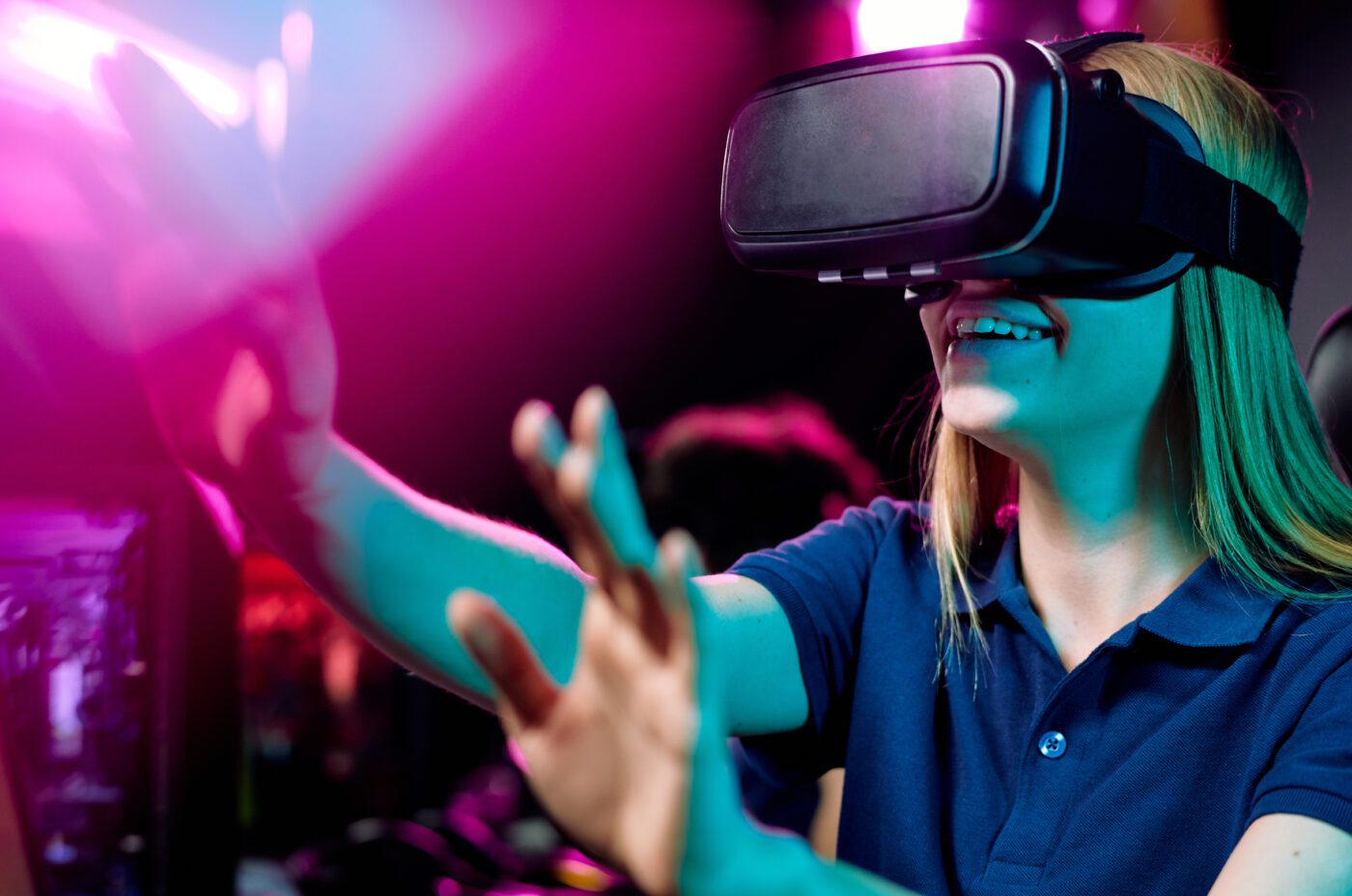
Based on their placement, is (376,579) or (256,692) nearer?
(376,579)

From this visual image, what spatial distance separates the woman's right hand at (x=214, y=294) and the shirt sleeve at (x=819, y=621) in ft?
1.46

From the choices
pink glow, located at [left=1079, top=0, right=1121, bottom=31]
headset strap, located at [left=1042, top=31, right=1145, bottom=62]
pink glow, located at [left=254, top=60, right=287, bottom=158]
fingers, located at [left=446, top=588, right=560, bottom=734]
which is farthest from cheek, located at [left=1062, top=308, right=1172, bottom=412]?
pink glow, located at [left=254, top=60, right=287, bottom=158]

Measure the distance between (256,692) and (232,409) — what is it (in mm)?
2887

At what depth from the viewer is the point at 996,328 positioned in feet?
3.09

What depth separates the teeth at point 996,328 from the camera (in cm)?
94

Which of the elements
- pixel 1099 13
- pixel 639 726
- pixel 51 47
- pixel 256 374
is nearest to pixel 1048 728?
pixel 639 726

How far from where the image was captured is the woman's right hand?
675 millimetres

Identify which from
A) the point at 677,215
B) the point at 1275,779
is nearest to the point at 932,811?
the point at 1275,779

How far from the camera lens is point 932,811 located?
0.98 meters

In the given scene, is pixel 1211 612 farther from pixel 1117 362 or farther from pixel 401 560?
pixel 401 560

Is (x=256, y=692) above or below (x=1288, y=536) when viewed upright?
below

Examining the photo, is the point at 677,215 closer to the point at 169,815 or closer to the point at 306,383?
the point at 169,815

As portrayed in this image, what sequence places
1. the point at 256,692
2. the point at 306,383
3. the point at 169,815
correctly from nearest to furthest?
the point at 306,383, the point at 169,815, the point at 256,692

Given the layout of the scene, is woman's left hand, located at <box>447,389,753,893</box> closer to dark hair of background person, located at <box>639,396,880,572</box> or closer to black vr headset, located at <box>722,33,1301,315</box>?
black vr headset, located at <box>722,33,1301,315</box>
